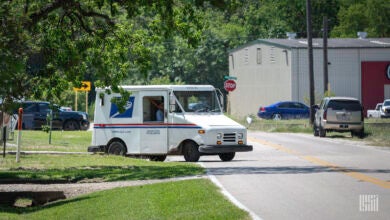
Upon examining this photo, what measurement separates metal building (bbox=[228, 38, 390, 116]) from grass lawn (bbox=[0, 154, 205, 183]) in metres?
42.8

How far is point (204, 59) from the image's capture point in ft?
323

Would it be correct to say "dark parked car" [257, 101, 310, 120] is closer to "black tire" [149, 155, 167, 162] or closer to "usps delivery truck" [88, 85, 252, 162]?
"black tire" [149, 155, 167, 162]

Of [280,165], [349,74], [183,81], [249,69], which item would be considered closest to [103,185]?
[280,165]

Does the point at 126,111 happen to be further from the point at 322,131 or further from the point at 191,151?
the point at 322,131

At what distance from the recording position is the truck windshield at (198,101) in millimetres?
27609

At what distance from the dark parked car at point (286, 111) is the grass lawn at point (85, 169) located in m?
38.6

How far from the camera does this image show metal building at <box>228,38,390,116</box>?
71.3 metres

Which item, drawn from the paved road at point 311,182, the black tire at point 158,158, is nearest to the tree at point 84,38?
the black tire at point 158,158

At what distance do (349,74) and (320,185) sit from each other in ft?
184

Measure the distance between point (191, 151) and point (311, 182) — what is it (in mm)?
9093

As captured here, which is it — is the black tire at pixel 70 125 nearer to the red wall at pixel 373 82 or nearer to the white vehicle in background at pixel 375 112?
the white vehicle in background at pixel 375 112

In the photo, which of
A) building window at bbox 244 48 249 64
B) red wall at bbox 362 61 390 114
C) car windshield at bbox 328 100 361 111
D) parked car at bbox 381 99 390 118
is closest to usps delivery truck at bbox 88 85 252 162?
car windshield at bbox 328 100 361 111

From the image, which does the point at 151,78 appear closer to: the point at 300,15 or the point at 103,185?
the point at 300,15

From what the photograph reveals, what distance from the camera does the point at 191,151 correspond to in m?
27.2
